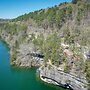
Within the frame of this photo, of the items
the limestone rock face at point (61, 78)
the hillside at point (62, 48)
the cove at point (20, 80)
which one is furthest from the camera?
the cove at point (20, 80)

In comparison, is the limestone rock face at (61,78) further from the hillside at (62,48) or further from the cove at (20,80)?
the cove at (20,80)

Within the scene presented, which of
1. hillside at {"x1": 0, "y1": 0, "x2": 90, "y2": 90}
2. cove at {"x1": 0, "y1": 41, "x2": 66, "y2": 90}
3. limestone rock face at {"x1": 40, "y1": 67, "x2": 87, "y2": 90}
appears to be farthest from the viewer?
cove at {"x1": 0, "y1": 41, "x2": 66, "y2": 90}

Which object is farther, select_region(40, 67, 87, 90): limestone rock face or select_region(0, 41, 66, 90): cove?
select_region(0, 41, 66, 90): cove

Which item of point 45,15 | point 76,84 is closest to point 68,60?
point 76,84

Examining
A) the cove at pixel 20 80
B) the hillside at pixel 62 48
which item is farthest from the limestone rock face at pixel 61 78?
the cove at pixel 20 80

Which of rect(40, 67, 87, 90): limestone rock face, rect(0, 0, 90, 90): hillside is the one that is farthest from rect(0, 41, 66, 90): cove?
rect(0, 0, 90, 90): hillside

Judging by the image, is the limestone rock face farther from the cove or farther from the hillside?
the cove

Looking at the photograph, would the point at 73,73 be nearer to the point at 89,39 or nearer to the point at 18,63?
the point at 89,39

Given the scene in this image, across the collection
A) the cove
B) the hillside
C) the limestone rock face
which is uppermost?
the hillside

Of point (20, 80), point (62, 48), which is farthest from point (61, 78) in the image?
point (20, 80)
